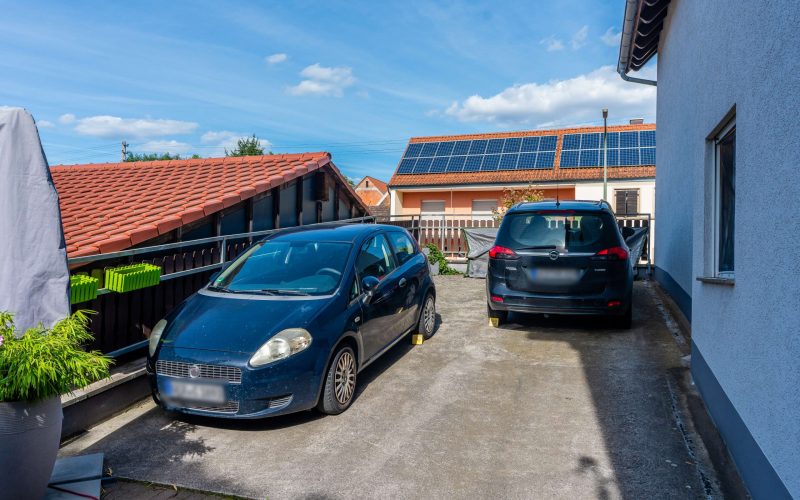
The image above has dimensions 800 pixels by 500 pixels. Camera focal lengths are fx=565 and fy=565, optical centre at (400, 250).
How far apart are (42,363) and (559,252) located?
5.65 meters

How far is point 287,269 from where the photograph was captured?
5793mm

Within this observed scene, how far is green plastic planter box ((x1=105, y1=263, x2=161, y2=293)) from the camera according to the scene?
17.4ft

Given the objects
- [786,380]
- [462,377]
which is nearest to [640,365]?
[462,377]

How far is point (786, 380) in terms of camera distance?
2.61 m

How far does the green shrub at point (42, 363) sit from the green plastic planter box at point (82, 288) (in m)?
1.34

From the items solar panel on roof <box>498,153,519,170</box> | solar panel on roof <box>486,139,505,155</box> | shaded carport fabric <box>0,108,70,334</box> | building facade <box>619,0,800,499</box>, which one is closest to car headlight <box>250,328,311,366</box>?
shaded carport fabric <box>0,108,70,334</box>

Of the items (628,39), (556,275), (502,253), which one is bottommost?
(556,275)

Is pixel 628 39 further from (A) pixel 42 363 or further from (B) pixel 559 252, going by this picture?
(A) pixel 42 363

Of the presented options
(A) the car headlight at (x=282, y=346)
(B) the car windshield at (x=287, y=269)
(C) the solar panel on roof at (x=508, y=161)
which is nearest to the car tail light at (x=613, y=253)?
(B) the car windshield at (x=287, y=269)

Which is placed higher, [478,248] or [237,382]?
Result: [478,248]

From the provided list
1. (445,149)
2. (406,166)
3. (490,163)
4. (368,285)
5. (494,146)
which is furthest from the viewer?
(445,149)

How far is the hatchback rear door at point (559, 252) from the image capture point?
23.1 feet

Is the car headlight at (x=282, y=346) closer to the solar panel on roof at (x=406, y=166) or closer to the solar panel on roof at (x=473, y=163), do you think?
the solar panel on roof at (x=473, y=163)

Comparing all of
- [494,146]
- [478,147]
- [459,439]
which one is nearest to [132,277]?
[459,439]
